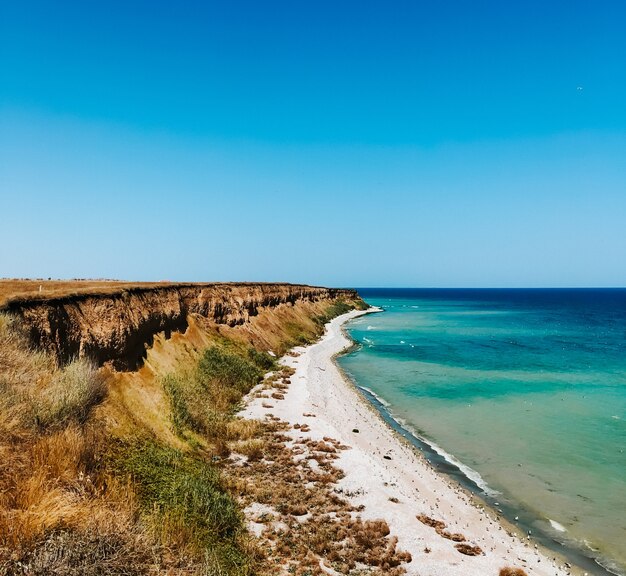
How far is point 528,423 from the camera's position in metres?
26.0

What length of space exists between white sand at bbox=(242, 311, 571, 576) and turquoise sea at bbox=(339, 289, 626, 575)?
1.49 metres

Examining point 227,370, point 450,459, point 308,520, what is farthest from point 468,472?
point 227,370

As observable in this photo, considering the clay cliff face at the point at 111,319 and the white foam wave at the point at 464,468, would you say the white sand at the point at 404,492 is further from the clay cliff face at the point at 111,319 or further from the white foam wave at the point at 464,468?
the clay cliff face at the point at 111,319

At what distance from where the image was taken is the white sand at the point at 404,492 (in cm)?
1172

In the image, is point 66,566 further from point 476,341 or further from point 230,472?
point 476,341

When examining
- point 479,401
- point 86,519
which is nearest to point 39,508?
point 86,519

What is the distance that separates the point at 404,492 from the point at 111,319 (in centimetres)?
1469

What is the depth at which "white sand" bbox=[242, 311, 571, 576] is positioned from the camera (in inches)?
461

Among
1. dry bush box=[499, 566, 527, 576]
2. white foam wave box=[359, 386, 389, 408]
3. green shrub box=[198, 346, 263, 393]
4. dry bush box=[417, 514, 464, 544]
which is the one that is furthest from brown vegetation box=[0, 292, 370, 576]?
white foam wave box=[359, 386, 389, 408]

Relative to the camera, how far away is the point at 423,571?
1080 cm

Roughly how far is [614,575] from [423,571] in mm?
6201

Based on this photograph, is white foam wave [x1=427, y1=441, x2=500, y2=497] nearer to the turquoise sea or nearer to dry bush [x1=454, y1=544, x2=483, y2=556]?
the turquoise sea

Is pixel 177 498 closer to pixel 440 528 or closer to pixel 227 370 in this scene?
pixel 440 528

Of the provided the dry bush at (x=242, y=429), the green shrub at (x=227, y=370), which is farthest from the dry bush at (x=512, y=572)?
the green shrub at (x=227, y=370)
